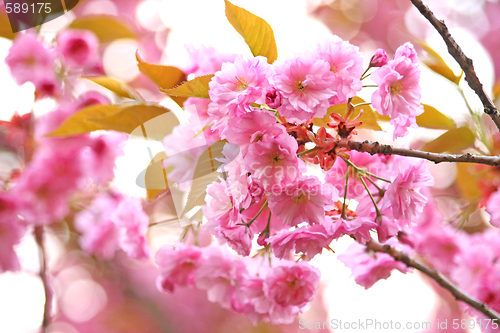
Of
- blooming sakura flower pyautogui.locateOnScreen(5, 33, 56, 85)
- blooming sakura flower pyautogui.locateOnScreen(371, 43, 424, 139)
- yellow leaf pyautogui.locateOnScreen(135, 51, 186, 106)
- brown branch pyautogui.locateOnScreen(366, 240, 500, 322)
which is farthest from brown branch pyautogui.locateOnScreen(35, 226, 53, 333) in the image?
blooming sakura flower pyautogui.locateOnScreen(371, 43, 424, 139)

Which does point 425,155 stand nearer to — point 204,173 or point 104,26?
point 204,173

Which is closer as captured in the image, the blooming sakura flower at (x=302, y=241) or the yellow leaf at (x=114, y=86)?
the blooming sakura flower at (x=302, y=241)

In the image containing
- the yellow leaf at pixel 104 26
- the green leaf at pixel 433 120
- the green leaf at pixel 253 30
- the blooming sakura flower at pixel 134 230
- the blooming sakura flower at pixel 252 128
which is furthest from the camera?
the yellow leaf at pixel 104 26

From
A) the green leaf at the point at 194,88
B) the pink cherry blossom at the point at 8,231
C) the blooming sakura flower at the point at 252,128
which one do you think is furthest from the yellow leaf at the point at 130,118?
the pink cherry blossom at the point at 8,231

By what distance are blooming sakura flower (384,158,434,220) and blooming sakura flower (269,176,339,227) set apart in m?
0.10

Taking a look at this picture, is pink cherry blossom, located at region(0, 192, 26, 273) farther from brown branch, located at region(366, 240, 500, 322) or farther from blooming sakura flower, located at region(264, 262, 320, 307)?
brown branch, located at region(366, 240, 500, 322)

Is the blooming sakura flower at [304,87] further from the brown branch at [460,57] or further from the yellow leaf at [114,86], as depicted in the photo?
the yellow leaf at [114,86]

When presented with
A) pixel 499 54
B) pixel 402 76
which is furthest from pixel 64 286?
pixel 499 54

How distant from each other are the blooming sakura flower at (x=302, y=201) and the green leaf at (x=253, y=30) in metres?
0.25

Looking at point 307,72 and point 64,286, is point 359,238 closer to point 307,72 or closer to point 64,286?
point 307,72

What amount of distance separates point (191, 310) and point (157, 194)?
10.1 ft

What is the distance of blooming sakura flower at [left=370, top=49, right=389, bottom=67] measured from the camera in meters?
0.56

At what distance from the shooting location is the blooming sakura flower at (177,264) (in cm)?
88

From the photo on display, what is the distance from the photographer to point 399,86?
557mm
